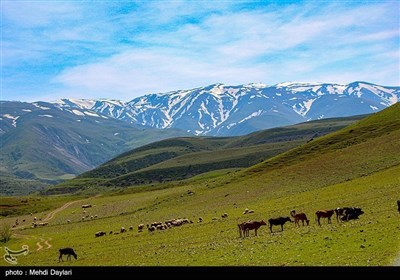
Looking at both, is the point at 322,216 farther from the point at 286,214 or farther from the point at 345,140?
the point at 345,140

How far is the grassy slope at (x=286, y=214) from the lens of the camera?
1112 inches

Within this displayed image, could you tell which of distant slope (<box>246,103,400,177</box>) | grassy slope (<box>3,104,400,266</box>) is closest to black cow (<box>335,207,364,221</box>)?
grassy slope (<box>3,104,400,266</box>)

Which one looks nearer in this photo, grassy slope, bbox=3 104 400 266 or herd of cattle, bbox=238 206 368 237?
grassy slope, bbox=3 104 400 266

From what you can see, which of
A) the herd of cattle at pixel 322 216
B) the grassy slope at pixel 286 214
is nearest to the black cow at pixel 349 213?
the herd of cattle at pixel 322 216

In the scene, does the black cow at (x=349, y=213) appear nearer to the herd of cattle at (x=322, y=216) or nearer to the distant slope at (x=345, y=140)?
the herd of cattle at (x=322, y=216)

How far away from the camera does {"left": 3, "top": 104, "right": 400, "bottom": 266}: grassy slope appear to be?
1112 inches

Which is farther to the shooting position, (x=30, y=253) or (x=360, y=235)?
(x=30, y=253)

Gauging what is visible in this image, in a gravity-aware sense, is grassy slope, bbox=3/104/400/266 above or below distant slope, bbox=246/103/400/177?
below

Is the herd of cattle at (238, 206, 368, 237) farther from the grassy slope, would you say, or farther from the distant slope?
the distant slope

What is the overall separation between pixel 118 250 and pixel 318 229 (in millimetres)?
22451

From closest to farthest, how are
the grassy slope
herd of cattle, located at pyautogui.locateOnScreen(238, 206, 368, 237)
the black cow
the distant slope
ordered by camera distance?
the grassy slope → the black cow → herd of cattle, located at pyautogui.locateOnScreen(238, 206, 368, 237) → the distant slope

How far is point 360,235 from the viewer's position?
30.4 metres
